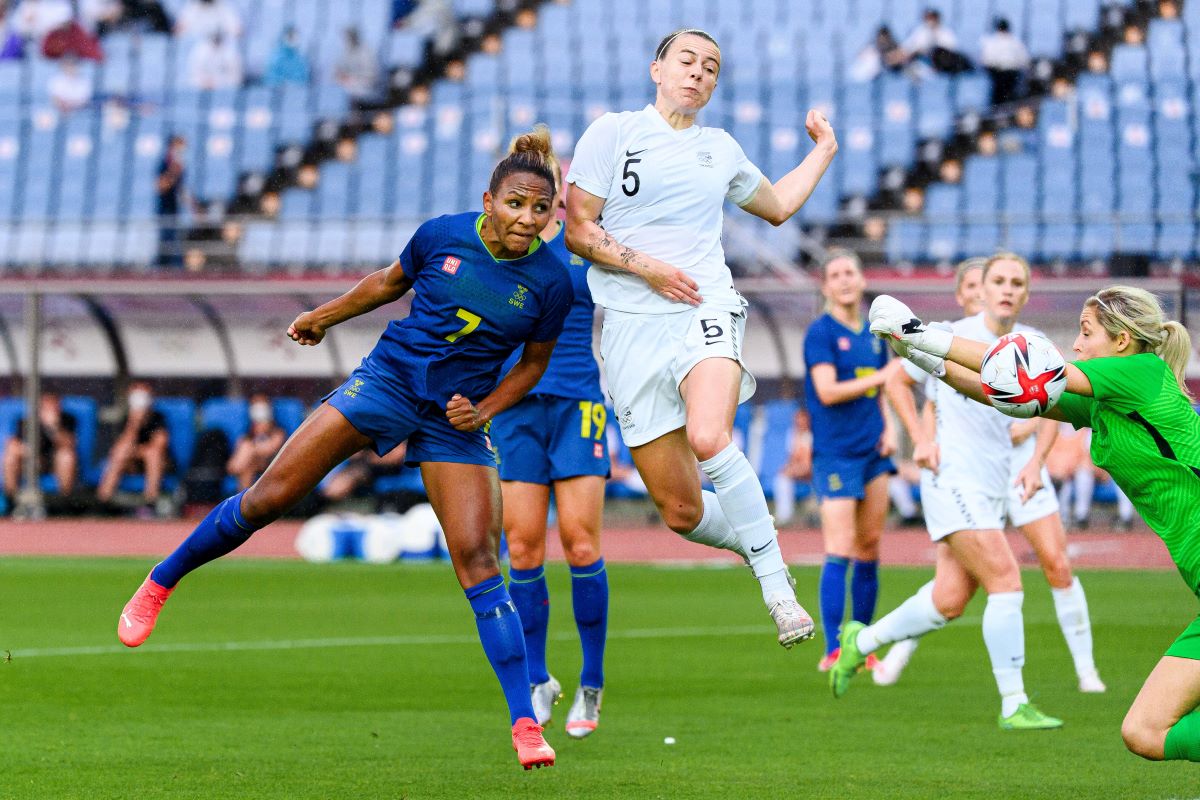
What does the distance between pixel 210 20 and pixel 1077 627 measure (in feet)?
78.5

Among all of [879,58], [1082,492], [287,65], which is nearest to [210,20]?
[287,65]

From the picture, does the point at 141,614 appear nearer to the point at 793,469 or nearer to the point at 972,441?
the point at 972,441

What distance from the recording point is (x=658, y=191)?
7035mm

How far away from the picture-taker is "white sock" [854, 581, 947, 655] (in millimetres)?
8891

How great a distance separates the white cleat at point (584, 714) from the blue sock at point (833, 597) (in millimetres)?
2662

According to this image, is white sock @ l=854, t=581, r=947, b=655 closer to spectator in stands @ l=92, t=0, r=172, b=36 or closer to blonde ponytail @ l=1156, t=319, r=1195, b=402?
blonde ponytail @ l=1156, t=319, r=1195, b=402

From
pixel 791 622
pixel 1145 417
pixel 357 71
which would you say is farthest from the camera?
pixel 357 71

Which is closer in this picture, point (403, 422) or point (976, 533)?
point (403, 422)

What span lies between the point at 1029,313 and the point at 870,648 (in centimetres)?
1130

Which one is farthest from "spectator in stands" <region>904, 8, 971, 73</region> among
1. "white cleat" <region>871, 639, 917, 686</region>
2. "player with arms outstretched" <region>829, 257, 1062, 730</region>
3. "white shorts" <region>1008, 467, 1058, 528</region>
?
"player with arms outstretched" <region>829, 257, 1062, 730</region>

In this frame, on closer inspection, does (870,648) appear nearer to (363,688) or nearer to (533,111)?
(363,688)

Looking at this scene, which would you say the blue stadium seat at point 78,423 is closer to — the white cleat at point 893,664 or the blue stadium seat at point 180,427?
the blue stadium seat at point 180,427

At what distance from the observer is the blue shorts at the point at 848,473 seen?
35.4ft

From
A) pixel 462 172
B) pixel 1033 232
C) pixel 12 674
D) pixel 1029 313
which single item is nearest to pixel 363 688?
pixel 12 674
